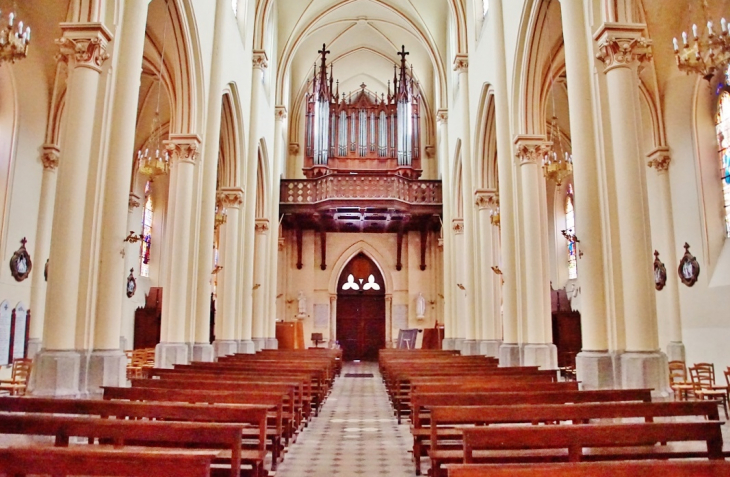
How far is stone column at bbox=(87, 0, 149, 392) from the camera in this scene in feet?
25.6

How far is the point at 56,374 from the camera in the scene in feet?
24.1

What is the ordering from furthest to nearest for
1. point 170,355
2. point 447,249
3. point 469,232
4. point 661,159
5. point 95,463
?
point 447,249 → point 469,232 → point 661,159 → point 170,355 → point 95,463

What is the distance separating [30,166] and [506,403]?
13.8 m

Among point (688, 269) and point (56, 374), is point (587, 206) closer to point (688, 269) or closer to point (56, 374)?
point (688, 269)

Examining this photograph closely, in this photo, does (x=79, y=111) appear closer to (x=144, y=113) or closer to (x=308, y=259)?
(x=144, y=113)

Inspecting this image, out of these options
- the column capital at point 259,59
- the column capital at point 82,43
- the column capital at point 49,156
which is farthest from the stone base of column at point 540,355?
the column capital at point 49,156

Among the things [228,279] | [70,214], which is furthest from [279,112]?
[70,214]

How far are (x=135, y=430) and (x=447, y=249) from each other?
1929 centimetres

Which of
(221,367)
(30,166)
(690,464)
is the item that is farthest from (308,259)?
(690,464)

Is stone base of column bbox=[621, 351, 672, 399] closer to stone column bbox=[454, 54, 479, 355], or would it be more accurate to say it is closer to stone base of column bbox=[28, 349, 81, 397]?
stone base of column bbox=[28, 349, 81, 397]

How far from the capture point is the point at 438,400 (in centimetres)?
518

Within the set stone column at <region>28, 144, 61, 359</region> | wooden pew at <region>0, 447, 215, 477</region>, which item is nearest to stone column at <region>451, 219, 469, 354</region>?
stone column at <region>28, 144, 61, 359</region>

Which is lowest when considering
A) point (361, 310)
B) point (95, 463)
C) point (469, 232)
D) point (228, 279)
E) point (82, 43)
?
point (95, 463)

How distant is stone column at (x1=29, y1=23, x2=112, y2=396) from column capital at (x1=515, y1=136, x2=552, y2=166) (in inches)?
316
